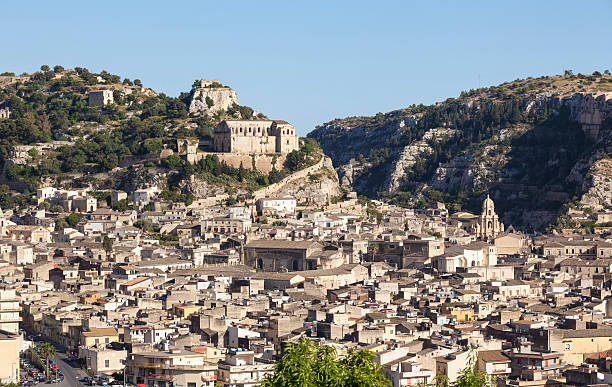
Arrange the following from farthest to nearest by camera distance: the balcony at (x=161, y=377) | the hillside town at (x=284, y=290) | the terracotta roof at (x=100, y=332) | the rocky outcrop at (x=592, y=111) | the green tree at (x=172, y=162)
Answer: the rocky outcrop at (x=592, y=111) < the green tree at (x=172, y=162) < the terracotta roof at (x=100, y=332) < the hillside town at (x=284, y=290) < the balcony at (x=161, y=377)

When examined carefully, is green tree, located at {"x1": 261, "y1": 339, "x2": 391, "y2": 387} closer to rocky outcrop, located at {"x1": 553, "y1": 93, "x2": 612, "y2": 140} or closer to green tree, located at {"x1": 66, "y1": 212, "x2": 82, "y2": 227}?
green tree, located at {"x1": 66, "y1": 212, "x2": 82, "y2": 227}

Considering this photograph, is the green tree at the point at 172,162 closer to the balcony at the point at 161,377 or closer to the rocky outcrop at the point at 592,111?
the rocky outcrop at the point at 592,111

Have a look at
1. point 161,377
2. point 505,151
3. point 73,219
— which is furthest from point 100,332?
point 505,151

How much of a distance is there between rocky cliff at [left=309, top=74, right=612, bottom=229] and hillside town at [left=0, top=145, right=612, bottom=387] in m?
13.5

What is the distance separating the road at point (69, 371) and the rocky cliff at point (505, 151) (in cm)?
7158

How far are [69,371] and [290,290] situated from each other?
20931 millimetres

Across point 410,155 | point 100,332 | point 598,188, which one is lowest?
point 100,332

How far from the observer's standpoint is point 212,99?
129125 millimetres

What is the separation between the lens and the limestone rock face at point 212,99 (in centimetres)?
12788

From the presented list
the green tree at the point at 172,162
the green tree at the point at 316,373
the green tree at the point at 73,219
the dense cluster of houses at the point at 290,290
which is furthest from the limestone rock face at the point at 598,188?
the green tree at the point at 316,373

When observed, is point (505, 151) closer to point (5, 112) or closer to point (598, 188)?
point (598, 188)

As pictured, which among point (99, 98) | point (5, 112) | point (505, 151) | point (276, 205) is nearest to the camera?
point (276, 205)

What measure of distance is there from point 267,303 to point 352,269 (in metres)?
14.6

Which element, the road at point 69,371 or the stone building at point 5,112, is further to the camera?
the stone building at point 5,112
